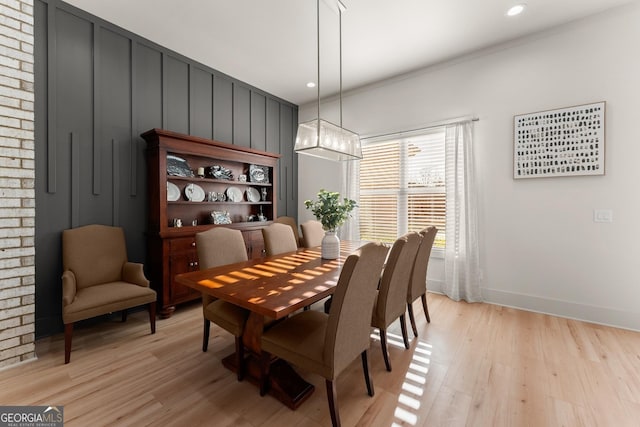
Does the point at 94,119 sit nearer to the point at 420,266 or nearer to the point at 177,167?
the point at 177,167

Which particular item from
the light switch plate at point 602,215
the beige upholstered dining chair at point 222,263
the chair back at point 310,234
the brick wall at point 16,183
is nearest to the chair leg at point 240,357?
the beige upholstered dining chair at point 222,263

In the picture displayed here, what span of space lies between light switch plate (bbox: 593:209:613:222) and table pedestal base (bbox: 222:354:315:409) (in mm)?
3168

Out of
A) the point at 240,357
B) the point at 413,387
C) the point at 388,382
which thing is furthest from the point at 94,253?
the point at 413,387

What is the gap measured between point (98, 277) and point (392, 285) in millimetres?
2737

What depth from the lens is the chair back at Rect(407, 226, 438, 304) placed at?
245 cm

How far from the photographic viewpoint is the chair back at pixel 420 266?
2451 mm

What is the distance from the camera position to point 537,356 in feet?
7.04

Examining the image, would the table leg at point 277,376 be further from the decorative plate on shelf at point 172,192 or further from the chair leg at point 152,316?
the decorative plate on shelf at point 172,192

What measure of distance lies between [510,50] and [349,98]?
2150 mm

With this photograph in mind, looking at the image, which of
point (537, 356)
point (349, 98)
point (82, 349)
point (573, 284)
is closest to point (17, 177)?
point (82, 349)

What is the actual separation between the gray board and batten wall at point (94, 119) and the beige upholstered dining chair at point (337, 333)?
92.1 inches

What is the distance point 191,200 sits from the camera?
342cm

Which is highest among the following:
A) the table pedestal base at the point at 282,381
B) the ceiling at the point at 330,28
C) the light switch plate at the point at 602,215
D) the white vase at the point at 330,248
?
the ceiling at the point at 330,28

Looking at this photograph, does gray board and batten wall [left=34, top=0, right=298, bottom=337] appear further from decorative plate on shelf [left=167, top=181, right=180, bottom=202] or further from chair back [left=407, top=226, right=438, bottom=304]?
chair back [left=407, top=226, right=438, bottom=304]
